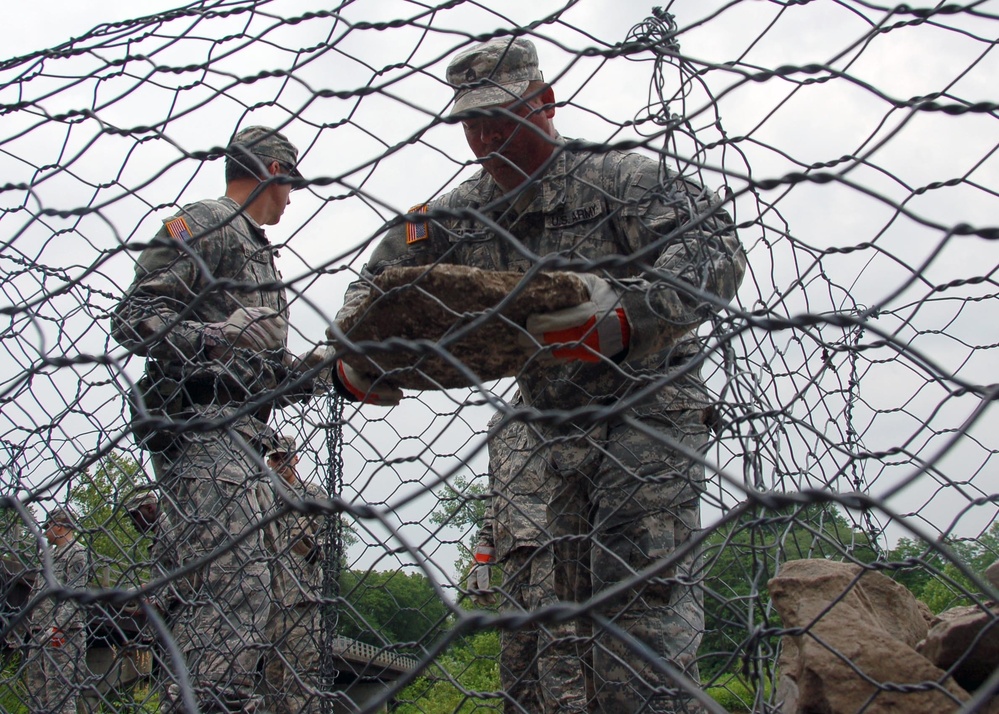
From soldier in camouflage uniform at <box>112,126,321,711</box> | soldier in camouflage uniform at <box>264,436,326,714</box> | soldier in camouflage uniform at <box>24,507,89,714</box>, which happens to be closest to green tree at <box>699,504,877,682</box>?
soldier in camouflage uniform at <box>24,507,89,714</box>

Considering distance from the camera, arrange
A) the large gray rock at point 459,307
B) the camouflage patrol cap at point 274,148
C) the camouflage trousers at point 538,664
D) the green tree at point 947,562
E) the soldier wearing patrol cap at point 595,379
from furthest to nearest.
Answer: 1. the camouflage patrol cap at point 274,148
2. the camouflage trousers at point 538,664
3. the green tree at point 947,562
4. the soldier wearing patrol cap at point 595,379
5. the large gray rock at point 459,307

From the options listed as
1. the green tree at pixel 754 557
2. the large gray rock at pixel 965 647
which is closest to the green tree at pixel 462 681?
the green tree at pixel 754 557

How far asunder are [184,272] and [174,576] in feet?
6.61

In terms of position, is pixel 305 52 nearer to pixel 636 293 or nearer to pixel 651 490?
pixel 636 293

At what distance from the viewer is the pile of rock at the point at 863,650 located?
1.38 metres

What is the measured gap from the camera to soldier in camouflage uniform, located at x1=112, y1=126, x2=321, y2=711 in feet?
7.33

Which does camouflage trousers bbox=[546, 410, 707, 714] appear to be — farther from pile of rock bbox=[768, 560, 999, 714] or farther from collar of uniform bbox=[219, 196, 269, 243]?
collar of uniform bbox=[219, 196, 269, 243]

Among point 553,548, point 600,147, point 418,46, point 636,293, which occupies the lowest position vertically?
point 553,548

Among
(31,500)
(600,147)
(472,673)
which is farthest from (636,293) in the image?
(472,673)

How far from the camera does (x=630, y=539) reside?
7.36 ft

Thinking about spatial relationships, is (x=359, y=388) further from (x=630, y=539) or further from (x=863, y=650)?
(x=863, y=650)

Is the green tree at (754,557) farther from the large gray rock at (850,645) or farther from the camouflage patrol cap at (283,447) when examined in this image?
the camouflage patrol cap at (283,447)

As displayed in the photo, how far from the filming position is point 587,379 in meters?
2.48

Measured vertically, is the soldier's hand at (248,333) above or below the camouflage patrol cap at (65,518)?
above
